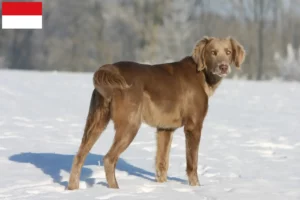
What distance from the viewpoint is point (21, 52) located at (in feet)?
155

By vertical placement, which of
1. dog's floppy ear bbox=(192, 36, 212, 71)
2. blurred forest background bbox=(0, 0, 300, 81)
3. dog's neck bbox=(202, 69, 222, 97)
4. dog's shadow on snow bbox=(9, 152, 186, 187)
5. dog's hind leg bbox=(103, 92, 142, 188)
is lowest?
blurred forest background bbox=(0, 0, 300, 81)

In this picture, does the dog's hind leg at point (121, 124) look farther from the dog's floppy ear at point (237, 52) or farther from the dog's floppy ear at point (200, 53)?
the dog's floppy ear at point (237, 52)

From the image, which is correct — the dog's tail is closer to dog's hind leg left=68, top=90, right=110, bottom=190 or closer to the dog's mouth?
dog's hind leg left=68, top=90, right=110, bottom=190

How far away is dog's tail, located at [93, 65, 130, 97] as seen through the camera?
5695mm

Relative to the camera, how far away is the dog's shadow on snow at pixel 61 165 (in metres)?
6.75

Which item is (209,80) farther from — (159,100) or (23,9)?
(23,9)

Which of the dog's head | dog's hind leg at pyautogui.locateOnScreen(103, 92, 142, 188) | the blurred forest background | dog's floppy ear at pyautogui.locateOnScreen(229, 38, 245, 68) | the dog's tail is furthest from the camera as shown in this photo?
the blurred forest background

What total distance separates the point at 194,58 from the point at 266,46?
2007 inches

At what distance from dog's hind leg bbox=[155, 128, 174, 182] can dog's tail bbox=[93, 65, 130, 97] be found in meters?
1.17

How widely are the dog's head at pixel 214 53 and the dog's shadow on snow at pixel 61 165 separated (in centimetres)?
135

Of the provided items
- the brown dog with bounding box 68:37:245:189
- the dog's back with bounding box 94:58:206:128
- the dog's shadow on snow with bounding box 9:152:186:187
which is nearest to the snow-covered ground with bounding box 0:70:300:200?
the dog's shadow on snow with bounding box 9:152:186:187

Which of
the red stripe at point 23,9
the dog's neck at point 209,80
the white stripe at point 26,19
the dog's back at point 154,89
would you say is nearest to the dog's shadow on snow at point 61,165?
the dog's back at point 154,89

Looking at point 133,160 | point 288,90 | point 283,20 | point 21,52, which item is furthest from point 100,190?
point 283,20

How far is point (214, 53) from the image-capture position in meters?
6.57
